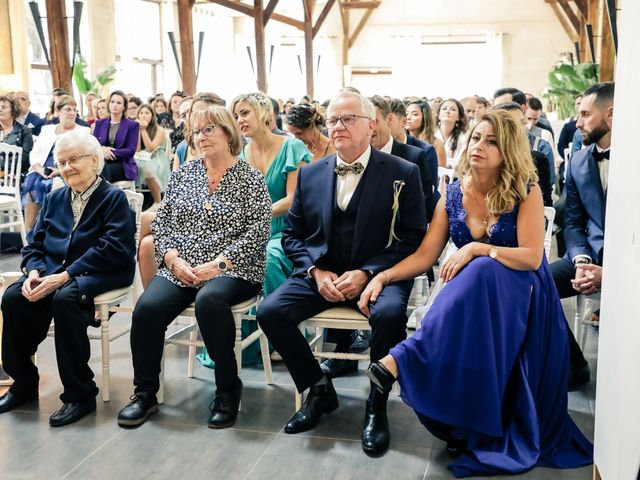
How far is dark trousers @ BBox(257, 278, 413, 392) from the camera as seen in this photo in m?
3.02

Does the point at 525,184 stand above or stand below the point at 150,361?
above

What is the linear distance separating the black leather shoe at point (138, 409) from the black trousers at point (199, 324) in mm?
29

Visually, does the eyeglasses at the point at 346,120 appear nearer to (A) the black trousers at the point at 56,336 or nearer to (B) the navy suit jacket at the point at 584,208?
(B) the navy suit jacket at the point at 584,208

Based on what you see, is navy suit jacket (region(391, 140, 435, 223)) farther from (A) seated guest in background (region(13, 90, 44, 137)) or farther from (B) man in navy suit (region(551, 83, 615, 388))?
(A) seated guest in background (region(13, 90, 44, 137))

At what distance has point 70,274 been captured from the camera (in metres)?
3.36

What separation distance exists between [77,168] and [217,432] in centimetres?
128

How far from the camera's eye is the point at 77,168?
3416 mm

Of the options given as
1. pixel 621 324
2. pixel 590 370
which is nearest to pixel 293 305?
pixel 621 324

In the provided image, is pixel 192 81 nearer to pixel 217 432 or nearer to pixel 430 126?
pixel 430 126

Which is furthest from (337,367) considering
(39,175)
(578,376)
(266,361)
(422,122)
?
(39,175)

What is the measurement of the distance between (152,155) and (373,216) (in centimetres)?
545

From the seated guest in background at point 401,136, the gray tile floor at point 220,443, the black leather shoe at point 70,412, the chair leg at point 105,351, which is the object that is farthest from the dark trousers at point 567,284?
the black leather shoe at point 70,412

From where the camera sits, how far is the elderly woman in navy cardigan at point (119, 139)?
7.47m

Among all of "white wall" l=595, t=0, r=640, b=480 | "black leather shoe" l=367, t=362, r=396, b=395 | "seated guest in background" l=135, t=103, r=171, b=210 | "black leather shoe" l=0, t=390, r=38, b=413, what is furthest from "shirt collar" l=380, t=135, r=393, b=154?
"seated guest in background" l=135, t=103, r=171, b=210
